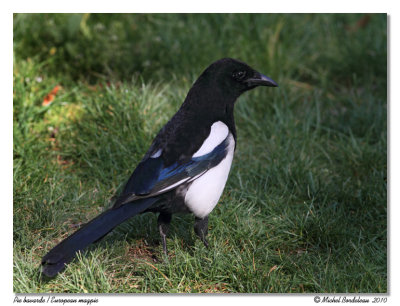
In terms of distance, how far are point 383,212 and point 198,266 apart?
127 centimetres

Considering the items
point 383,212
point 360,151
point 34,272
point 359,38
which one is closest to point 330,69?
point 359,38

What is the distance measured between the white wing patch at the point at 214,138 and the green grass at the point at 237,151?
45cm

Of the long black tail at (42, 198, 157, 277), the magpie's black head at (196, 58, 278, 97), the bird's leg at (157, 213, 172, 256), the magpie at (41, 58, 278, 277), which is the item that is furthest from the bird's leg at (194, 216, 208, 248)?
the magpie's black head at (196, 58, 278, 97)

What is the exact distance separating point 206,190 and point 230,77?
64cm

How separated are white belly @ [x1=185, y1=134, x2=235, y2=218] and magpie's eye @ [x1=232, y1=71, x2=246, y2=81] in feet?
1.53

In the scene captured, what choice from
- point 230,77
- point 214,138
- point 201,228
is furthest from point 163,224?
point 230,77

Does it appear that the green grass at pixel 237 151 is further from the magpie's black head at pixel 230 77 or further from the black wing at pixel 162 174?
the magpie's black head at pixel 230 77

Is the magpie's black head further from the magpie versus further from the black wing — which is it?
the black wing

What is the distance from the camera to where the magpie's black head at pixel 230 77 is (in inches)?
112

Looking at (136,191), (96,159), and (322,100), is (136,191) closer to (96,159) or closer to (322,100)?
(96,159)

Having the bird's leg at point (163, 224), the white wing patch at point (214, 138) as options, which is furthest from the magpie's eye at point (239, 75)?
the bird's leg at point (163, 224)

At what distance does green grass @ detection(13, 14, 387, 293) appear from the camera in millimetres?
2600

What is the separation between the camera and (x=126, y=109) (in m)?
3.57

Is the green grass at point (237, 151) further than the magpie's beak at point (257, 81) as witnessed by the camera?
No
